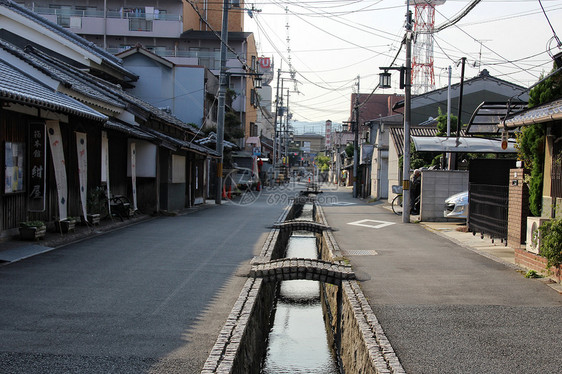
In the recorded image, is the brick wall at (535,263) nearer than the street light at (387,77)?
Yes

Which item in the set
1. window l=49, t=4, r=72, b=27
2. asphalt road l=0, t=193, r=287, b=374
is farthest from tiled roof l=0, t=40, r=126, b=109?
window l=49, t=4, r=72, b=27

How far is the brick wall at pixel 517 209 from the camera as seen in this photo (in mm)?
12141

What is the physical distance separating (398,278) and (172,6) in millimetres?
44255

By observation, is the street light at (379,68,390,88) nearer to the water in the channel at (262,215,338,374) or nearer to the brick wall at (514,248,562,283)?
the water in the channel at (262,215,338,374)

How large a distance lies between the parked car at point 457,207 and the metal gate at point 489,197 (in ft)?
5.57

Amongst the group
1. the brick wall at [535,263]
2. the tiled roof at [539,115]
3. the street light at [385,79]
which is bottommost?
the brick wall at [535,263]

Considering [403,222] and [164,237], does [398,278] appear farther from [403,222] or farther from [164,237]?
[403,222]

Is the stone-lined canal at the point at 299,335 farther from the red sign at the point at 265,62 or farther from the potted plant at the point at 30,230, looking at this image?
the red sign at the point at 265,62

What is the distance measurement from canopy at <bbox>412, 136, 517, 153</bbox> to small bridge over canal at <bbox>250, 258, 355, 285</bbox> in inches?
493

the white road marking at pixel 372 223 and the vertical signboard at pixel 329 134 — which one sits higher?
the vertical signboard at pixel 329 134

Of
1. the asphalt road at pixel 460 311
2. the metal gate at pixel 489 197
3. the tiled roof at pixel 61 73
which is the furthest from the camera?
the metal gate at pixel 489 197

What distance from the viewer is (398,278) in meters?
9.89

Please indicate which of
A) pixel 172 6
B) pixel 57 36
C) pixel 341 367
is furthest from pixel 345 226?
pixel 172 6

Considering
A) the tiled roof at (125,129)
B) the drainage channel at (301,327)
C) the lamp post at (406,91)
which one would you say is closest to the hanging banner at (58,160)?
the tiled roof at (125,129)
